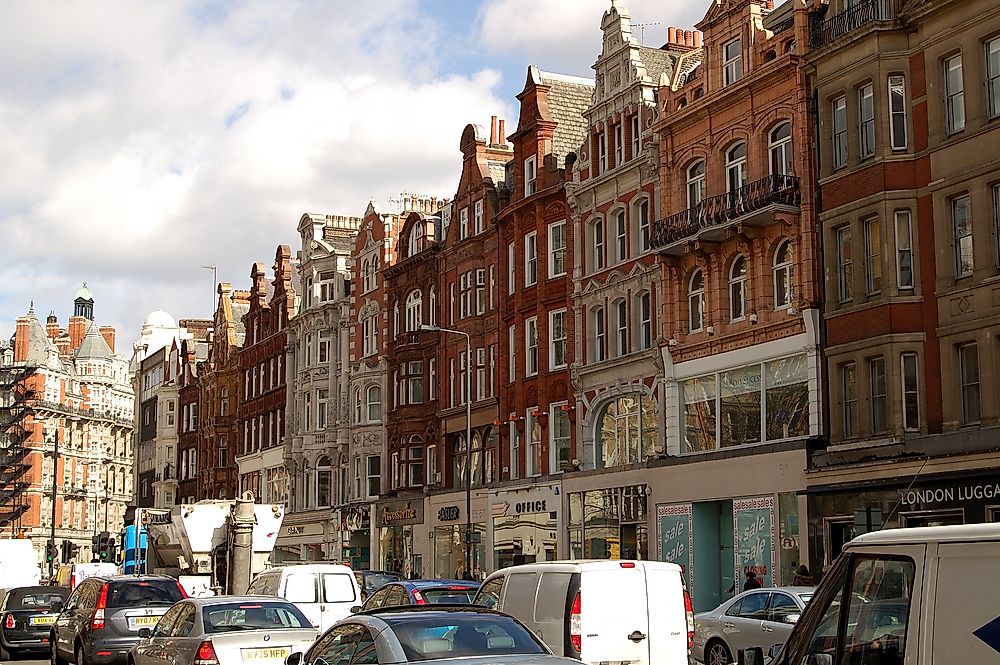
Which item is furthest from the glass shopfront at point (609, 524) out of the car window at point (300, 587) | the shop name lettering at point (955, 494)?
the car window at point (300, 587)

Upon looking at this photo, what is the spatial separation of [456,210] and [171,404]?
1847 inches

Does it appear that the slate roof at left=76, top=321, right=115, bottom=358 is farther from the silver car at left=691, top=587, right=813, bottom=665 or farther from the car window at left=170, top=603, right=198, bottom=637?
the car window at left=170, top=603, right=198, bottom=637

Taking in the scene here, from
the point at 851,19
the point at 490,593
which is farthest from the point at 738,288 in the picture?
the point at 490,593

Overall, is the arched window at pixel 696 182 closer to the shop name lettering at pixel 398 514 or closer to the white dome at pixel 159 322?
the shop name lettering at pixel 398 514

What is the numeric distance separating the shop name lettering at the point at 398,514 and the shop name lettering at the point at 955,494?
3033 cm

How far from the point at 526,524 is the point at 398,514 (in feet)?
39.2

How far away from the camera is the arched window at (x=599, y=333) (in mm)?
45062

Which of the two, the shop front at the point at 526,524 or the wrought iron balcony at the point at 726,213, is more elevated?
the wrought iron balcony at the point at 726,213

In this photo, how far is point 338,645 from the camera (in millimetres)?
12406

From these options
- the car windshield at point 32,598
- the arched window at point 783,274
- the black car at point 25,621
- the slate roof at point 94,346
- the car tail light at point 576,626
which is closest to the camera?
the car tail light at point 576,626

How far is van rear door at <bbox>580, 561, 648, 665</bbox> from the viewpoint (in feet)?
56.3

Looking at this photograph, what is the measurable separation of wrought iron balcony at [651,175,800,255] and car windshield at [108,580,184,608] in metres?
17.9

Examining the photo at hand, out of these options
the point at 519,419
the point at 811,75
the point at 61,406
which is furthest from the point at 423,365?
the point at 61,406

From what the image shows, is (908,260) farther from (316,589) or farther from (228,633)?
(228,633)
